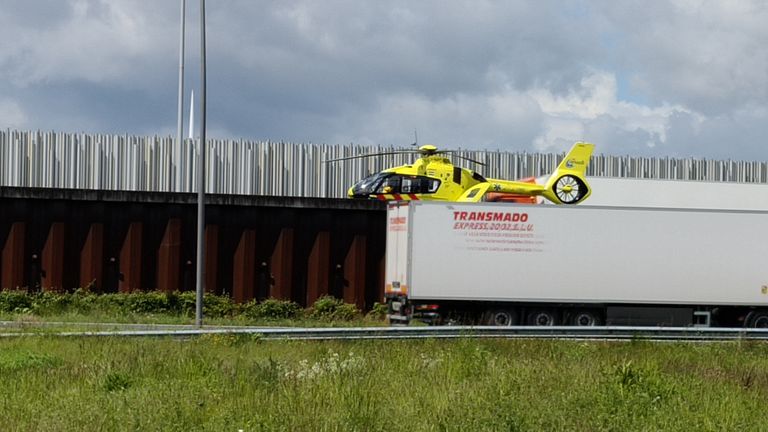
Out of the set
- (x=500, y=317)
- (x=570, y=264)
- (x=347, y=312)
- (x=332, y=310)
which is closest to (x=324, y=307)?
(x=332, y=310)

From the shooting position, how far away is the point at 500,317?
90.8 ft

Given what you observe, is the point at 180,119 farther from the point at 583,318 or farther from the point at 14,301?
the point at 583,318

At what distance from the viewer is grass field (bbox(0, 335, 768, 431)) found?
1098cm

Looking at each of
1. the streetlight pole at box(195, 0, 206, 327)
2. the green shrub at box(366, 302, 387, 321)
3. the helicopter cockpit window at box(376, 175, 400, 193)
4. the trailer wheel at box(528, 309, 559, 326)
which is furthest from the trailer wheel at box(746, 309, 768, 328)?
the streetlight pole at box(195, 0, 206, 327)

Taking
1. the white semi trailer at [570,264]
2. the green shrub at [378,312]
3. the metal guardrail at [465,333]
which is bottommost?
the green shrub at [378,312]

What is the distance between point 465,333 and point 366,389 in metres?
8.09

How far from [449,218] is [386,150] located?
508 inches

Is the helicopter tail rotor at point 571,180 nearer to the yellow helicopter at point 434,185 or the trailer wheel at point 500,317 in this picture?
the yellow helicopter at point 434,185

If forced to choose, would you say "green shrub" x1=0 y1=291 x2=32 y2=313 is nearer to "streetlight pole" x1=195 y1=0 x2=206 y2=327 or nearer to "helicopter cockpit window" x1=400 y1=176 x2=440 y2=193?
"streetlight pole" x1=195 y1=0 x2=206 y2=327

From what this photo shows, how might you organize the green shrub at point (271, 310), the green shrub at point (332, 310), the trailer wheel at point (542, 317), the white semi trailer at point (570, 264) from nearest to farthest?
the white semi trailer at point (570, 264) → the trailer wheel at point (542, 317) → the green shrub at point (271, 310) → the green shrub at point (332, 310)

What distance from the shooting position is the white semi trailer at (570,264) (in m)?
27.2

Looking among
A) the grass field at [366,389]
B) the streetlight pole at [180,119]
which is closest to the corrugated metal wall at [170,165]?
Result: the streetlight pole at [180,119]

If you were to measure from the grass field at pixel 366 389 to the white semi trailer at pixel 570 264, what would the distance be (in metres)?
8.33

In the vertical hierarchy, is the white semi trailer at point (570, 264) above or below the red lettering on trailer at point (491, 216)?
below
